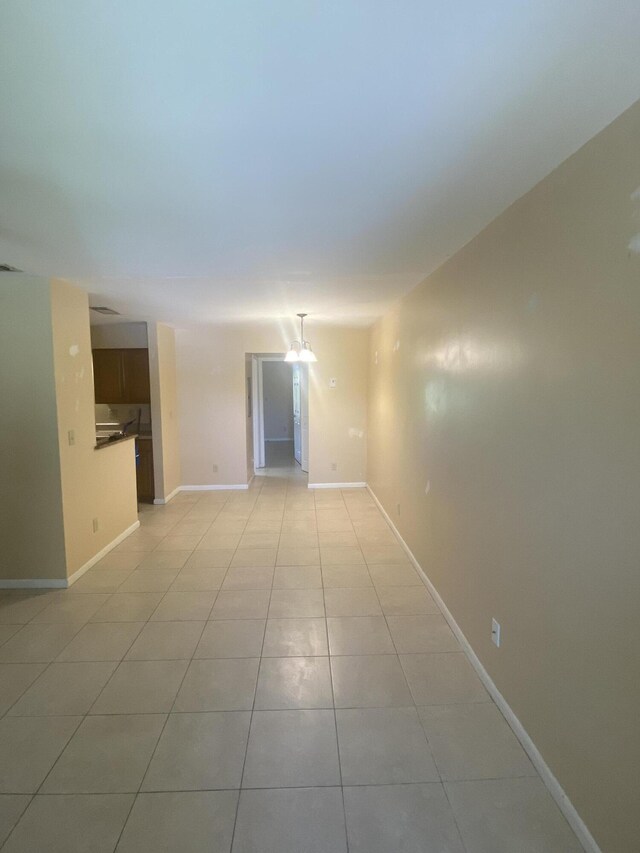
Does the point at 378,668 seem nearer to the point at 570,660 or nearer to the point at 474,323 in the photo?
the point at 570,660

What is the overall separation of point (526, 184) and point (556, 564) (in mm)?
1400

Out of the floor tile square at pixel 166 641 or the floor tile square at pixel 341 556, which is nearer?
the floor tile square at pixel 166 641

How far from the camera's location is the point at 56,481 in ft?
10.2

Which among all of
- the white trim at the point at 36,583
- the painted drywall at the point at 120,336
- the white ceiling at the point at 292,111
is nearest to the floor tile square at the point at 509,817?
the white ceiling at the point at 292,111

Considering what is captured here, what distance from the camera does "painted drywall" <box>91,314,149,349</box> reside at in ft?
17.9

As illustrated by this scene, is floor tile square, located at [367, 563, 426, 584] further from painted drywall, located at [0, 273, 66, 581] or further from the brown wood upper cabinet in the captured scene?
the brown wood upper cabinet

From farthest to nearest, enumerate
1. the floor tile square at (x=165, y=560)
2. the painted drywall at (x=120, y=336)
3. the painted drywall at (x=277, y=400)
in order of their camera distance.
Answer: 1. the painted drywall at (x=277, y=400)
2. the painted drywall at (x=120, y=336)
3. the floor tile square at (x=165, y=560)

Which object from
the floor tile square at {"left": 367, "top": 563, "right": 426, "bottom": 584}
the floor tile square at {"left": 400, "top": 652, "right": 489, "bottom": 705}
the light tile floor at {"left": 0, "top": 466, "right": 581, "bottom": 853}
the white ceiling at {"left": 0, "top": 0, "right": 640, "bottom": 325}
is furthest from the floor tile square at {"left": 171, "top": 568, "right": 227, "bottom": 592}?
the white ceiling at {"left": 0, "top": 0, "right": 640, "bottom": 325}

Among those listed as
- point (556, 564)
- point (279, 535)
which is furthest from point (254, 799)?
point (279, 535)

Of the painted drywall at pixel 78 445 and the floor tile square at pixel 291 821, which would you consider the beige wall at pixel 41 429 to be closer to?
the painted drywall at pixel 78 445

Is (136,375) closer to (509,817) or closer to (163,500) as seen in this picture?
(163,500)

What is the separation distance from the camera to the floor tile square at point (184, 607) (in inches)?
110

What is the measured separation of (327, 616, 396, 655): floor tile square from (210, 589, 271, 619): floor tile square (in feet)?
1.59

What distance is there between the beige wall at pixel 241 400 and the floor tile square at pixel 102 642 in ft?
11.6
